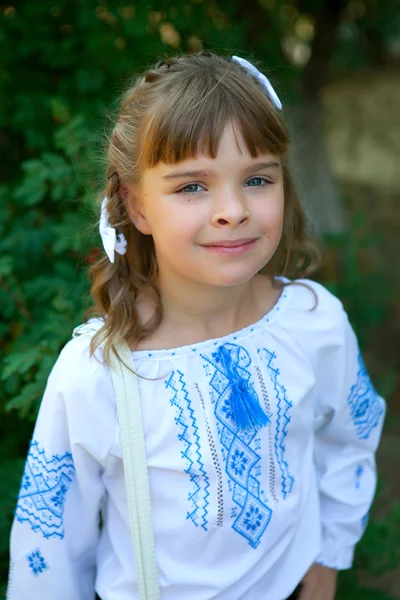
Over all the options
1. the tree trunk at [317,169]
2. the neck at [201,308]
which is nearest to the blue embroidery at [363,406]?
the neck at [201,308]

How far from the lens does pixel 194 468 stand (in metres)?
1.72

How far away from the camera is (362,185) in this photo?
746 centimetres

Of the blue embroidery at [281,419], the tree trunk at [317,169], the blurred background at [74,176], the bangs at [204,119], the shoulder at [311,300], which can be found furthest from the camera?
the tree trunk at [317,169]

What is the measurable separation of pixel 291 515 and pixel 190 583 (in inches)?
12.0

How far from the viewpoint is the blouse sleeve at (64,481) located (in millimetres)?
1682

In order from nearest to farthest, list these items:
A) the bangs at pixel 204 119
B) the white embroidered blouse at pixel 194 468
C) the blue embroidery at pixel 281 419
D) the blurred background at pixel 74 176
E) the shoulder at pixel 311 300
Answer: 1. the bangs at pixel 204 119
2. the white embroidered blouse at pixel 194 468
3. the blue embroidery at pixel 281 419
4. the shoulder at pixel 311 300
5. the blurred background at pixel 74 176

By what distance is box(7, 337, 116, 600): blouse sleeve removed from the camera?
5.52ft

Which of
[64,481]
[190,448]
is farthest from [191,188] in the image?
[64,481]

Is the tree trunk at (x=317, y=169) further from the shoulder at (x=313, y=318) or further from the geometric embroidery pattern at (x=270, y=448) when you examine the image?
the geometric embroidery pattern at (x=270, y=448)

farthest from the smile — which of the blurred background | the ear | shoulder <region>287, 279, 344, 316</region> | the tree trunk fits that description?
the tree trunk

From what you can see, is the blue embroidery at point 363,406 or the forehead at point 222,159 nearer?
the forehead at point 222,159

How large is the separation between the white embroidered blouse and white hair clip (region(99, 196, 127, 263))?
222 millimetres

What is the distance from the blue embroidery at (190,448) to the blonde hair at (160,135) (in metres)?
0.16

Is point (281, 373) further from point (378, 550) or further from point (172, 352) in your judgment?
point (378, 550)
